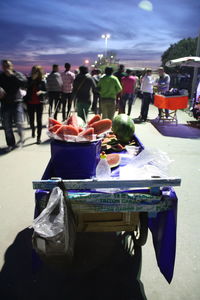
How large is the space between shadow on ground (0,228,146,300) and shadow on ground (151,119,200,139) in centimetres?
614

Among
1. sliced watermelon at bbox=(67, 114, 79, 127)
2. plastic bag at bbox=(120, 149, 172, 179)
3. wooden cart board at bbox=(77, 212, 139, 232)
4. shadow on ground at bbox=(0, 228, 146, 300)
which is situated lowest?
shadow on ground at bbox=(0, 228, 146, 300)

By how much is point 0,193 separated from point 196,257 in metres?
3.13

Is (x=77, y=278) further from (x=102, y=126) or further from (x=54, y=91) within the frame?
(x=54, y=91)

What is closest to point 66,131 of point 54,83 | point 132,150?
point 132,150

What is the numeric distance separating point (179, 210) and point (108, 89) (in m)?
5.05

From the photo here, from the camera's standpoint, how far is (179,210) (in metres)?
3.62

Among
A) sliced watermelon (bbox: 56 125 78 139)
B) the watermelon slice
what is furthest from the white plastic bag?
the watermelon slice

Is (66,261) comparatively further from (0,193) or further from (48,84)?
(48,84)

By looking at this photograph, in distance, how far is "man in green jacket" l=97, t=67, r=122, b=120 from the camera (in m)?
7.60

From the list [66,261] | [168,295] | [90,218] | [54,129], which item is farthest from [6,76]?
[168,295]

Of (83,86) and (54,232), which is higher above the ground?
(83,86)

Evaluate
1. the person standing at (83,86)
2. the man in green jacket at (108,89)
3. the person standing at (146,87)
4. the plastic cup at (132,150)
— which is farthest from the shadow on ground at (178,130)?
the plastic cup at (132,150)

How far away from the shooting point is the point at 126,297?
2225 mm

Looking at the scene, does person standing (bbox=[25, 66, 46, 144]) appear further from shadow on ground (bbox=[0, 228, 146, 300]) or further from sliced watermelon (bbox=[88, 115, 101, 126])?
shadow on ground (bbox=[0, 228, 146, 300])
